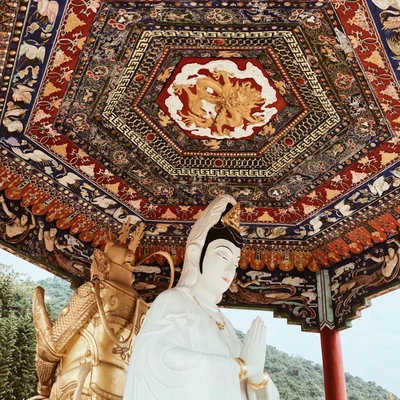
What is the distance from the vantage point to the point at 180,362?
12.7 ft

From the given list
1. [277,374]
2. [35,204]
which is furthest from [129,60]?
[277,374]

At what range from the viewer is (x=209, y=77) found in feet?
18.8

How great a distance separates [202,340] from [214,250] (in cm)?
78

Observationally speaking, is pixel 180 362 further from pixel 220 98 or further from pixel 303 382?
pixel 303 382

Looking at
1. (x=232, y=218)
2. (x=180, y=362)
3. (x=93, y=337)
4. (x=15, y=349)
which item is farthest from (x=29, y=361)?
(x=180, y=362)

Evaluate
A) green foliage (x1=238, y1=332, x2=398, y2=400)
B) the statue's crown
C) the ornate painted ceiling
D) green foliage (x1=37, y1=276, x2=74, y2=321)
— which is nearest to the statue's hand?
the statue's crown

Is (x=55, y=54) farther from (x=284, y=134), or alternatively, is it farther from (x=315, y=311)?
(x=315, y=311)

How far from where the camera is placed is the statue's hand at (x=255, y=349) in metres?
4.06

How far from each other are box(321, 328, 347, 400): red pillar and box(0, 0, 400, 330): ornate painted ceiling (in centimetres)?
24

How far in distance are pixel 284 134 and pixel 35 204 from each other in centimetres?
309

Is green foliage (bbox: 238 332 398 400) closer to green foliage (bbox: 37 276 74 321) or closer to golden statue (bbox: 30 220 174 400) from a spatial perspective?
green foliage (bbox: 37 276 74 321)

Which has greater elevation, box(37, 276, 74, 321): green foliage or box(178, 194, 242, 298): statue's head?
box(37, 276, 74, 321): green foliage

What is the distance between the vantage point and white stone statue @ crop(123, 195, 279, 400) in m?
3.85

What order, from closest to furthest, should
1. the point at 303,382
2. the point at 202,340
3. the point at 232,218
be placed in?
the point at 202,340 < the point at 232,218 < the point at 303,382
